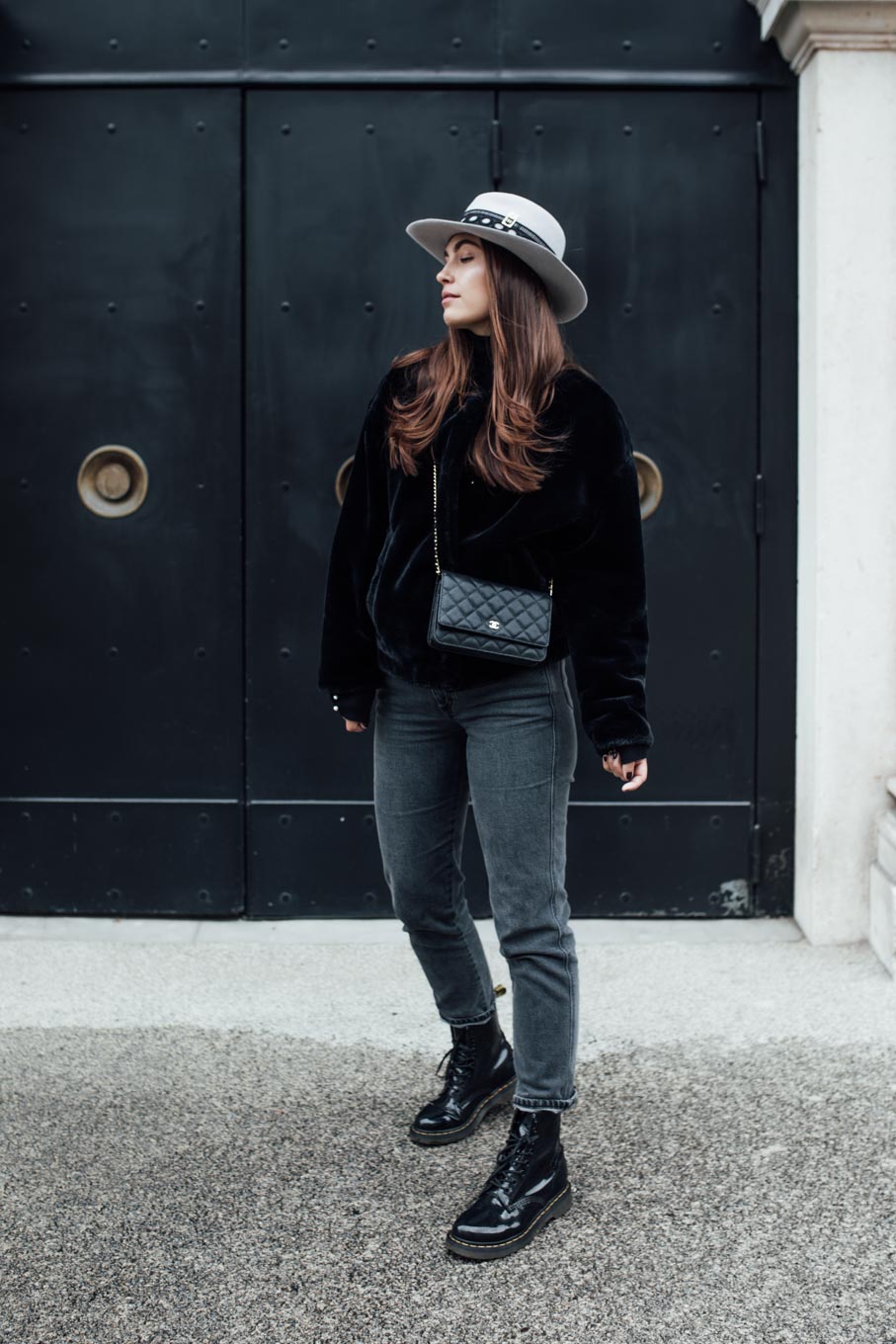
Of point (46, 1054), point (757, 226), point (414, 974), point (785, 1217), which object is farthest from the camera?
point (757, 226)

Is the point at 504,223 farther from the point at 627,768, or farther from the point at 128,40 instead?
the point at 128,40

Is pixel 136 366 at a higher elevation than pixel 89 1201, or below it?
higher

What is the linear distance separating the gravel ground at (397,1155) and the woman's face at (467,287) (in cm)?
168

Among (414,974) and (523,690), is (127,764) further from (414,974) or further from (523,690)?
(523,690)

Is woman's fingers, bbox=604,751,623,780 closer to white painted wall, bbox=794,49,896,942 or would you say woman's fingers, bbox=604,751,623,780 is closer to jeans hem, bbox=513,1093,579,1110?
jeans hem, bbox=513,1093,579,1110

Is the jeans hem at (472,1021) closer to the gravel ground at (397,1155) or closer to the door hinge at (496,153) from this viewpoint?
the gravel ground at (397,1155)

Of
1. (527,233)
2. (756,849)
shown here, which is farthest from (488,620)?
(756,849)

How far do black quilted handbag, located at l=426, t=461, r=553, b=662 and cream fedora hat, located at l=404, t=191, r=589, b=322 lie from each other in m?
0.58

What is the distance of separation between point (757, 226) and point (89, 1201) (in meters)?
3.24

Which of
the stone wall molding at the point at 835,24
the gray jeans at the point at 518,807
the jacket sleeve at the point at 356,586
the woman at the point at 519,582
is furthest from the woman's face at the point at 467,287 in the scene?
the stone wall molding at the point at 835,24

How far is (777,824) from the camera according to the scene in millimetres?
4441

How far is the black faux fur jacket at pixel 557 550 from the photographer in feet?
8.64

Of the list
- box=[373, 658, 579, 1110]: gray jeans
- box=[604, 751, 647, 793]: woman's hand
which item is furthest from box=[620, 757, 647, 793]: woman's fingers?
box=[373, 658, 579, 1110]: gray jeans

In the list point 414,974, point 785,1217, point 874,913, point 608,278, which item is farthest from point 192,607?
point 785,1217
